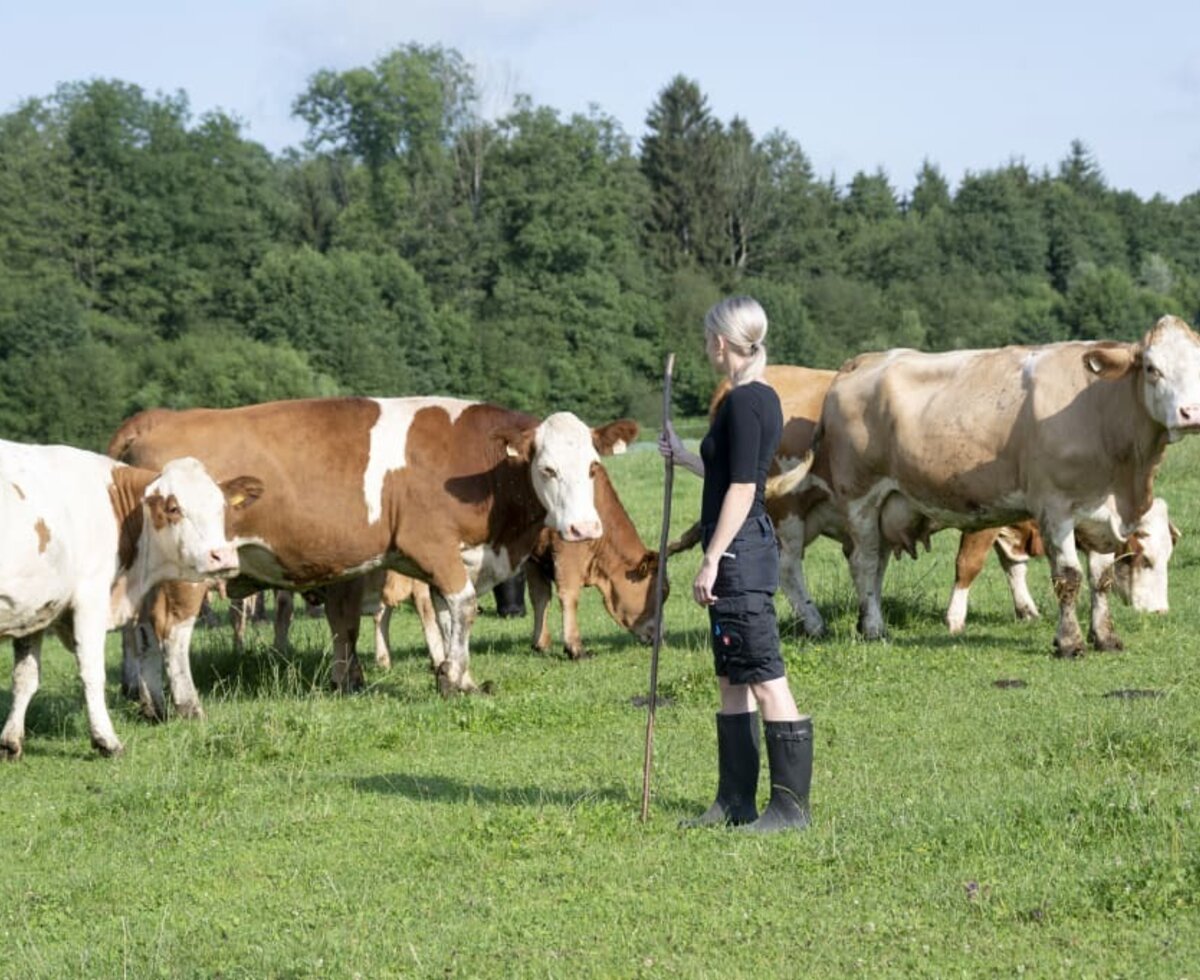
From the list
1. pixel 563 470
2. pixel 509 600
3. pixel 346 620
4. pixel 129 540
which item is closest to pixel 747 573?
pixel 563 470

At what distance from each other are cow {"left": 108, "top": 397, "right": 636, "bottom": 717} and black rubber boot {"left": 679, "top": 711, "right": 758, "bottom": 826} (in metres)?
4.92

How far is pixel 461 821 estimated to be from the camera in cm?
827

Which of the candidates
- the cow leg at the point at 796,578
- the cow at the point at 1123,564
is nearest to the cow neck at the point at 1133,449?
the cow at the point at 1123,564

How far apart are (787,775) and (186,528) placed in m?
5.40

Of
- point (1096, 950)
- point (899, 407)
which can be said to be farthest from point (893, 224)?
point (1096, 950)

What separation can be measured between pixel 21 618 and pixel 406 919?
4857mm

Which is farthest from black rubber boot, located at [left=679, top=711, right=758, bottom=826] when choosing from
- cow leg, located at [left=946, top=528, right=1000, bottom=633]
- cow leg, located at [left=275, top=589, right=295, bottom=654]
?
cow leg, located at [left=275, top=589, right=295, bottom=654]

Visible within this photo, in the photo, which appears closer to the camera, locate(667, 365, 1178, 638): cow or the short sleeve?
the short sleeve

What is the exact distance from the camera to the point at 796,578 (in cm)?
1450

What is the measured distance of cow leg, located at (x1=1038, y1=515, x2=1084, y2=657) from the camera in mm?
12352

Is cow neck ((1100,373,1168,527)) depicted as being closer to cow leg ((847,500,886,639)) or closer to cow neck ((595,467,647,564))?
cow leg ((847,500,886,639))

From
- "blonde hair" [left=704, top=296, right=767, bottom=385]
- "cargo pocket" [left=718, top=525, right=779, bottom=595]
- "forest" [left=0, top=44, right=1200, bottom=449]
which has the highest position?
"forest" [left=0, top=44, right=1200, bottom=449]

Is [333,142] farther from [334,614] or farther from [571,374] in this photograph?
[334,614]

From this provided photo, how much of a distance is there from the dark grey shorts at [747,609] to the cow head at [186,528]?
16.3 feet
